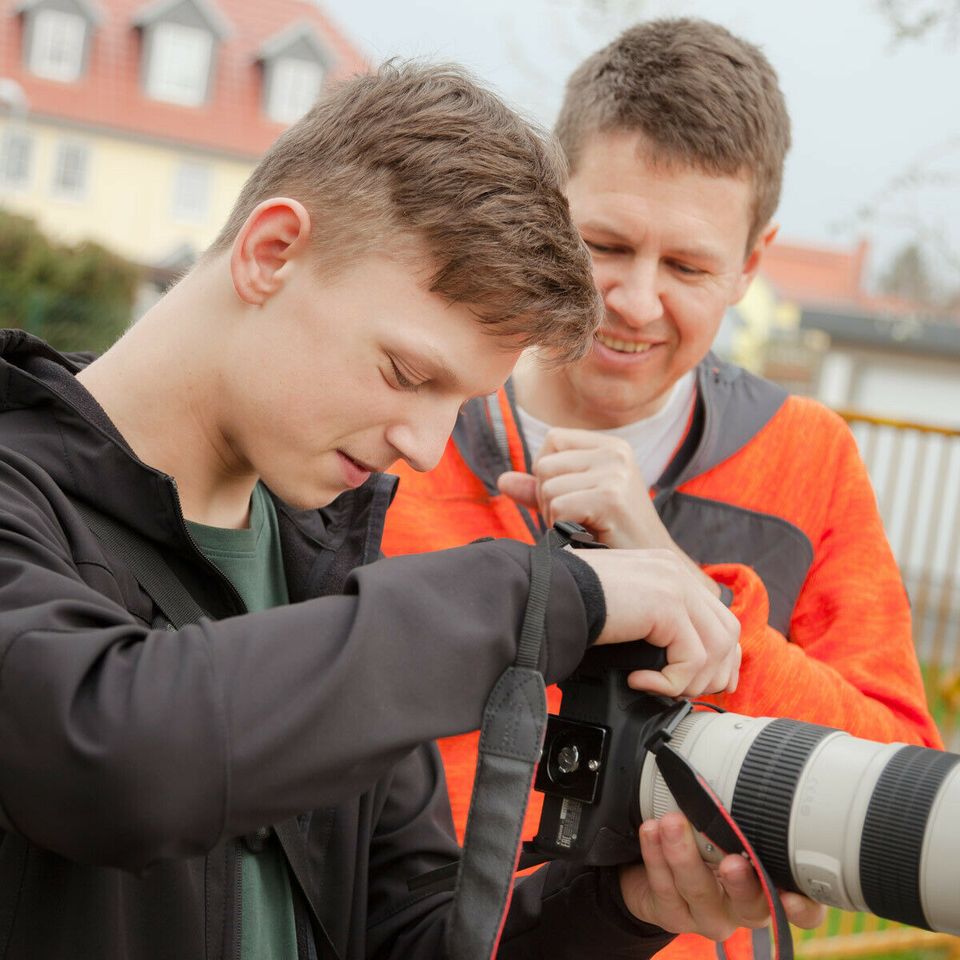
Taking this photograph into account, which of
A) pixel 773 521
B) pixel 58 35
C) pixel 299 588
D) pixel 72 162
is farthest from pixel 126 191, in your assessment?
pixel 299 588

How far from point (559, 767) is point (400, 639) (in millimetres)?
470

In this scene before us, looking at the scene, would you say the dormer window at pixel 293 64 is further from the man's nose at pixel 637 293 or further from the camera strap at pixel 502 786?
the camera strap at pixel 502 786

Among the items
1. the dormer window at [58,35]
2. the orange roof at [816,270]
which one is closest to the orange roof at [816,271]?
the orange roof at [816,270]

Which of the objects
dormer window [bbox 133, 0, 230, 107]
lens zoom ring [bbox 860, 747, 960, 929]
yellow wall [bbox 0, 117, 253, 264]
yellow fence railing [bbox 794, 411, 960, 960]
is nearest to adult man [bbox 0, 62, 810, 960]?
lens zoom ring [bbox 860, 747, 960, 929]

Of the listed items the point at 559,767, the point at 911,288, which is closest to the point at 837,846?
the point at 559,767

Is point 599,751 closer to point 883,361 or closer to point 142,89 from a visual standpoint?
point 883,361

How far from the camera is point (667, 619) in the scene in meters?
1.59

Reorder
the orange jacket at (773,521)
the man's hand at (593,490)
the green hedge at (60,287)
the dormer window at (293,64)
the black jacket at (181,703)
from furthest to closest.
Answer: the dormer window at (293,64) → the green hedge at (60,287) → the orange jacket at (773,521) → the man's hand at (593,490) → the black jacket at (181,703)

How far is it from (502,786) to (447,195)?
0.75m

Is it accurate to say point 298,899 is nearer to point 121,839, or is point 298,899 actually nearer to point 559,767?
point 559,767

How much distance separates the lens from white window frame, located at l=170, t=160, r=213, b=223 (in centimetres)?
3125

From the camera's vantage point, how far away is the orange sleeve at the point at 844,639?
81.0 inches

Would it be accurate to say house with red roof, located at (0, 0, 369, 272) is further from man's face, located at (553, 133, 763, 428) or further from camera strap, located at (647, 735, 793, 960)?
camera strap, located at (647, 735, 793, 960)

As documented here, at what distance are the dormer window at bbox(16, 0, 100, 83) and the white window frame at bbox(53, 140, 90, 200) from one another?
1.51 metres
